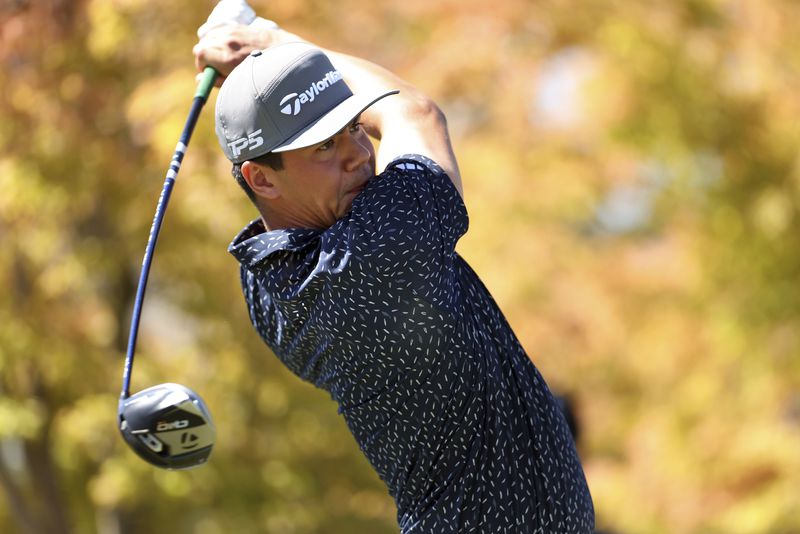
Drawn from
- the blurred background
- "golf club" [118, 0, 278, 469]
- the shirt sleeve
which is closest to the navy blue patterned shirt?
the shirt sleeve

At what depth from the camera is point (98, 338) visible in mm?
7516

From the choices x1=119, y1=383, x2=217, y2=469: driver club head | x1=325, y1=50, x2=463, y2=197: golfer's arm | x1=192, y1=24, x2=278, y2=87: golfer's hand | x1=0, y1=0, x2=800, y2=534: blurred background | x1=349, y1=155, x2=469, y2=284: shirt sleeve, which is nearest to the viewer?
x1=349, y1=155, x2=469, y2=284: shirt sleeve

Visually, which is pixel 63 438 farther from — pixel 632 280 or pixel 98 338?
pixel 632 280

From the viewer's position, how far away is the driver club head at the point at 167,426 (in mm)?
2424

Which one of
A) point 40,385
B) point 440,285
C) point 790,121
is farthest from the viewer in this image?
point 40,385

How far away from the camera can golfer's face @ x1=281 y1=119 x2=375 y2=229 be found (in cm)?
219

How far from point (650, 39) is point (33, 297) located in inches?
154

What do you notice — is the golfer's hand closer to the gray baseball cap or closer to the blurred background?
the gray baseball cap

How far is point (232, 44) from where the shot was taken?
2.61 meters

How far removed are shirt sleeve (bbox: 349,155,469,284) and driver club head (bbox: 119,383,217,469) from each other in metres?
0.64

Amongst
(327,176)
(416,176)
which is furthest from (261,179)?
(416,176)

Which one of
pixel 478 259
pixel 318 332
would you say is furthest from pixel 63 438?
pixel 318 332

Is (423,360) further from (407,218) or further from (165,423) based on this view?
(165,423)

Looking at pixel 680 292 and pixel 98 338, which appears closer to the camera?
pixel 98 338
